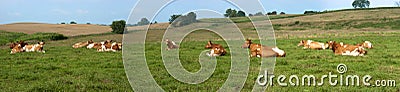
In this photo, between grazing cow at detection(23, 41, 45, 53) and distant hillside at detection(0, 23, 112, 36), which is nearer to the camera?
grazing cow at detection(23, 41, 45, 53)

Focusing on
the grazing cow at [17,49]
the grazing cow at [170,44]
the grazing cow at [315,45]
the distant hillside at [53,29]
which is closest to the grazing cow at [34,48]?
the grazing cow at [17,49]

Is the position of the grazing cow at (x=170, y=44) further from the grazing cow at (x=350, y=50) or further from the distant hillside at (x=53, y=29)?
the distant hillside at (x=53, y=29)

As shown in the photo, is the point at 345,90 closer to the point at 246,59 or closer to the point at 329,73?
the point at 329,73

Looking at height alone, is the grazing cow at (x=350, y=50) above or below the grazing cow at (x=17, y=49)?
below

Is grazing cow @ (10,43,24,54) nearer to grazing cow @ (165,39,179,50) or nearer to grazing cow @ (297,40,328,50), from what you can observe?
grazing cow @ (165,39,179,50)

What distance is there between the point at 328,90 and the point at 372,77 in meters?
2.44

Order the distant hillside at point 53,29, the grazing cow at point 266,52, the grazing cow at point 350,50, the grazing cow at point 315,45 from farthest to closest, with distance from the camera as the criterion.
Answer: the distant hillside at point 53,29 → the grazing cow at point 315,45 → the grazing cow at point 350,50 → the grazing cow at point 266,52

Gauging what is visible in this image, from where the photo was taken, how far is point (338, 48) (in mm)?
17891

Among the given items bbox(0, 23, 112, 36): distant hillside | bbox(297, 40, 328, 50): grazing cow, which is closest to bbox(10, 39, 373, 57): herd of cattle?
bbox(297, 40, 328, 50): grazing cow

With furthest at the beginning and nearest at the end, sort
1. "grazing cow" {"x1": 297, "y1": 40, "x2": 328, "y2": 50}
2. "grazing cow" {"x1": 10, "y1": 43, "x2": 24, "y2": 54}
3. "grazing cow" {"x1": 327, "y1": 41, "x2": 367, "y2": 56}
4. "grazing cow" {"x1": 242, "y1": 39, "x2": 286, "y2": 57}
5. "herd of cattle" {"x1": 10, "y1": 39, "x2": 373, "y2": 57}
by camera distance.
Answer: "grazing cow" {"x1": 10, "y1": 43, "x2": 24, "y2": 54} → "grazing cow" {"x1": 297, "y1": 40, "x2": 328, "y2": 50} → "grazing cow" {"x1": 327, "y1": 41, "x2": 367, "y2": 56} → "herd of cattle" {"x1": 10, "y1": 39, "x2": 373, "y2": 57} → "grazing cow" {"x1": 242, "y1": 39, "x2": 286, "y2": 57}

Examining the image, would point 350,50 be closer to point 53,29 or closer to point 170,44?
point 170,44

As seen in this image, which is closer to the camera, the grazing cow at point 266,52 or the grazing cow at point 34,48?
the grazing cow at point 266,52

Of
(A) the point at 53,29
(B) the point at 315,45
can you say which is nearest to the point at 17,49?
(B) the point at 315,45

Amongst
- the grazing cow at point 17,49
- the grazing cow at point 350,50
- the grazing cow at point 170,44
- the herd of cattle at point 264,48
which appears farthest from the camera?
the grazing cow at point 17,49
